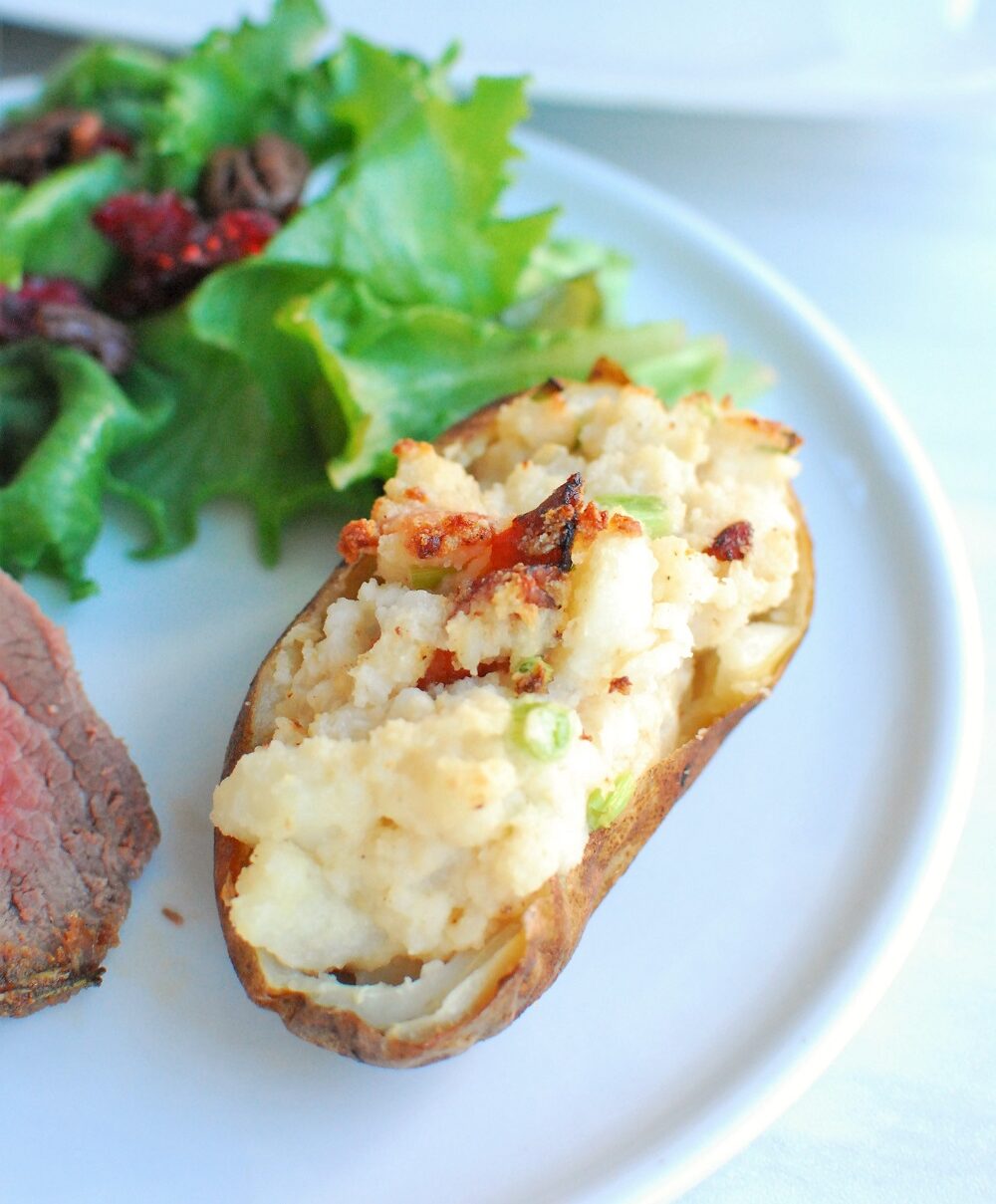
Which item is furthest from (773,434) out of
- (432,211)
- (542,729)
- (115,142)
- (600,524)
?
(115,142)

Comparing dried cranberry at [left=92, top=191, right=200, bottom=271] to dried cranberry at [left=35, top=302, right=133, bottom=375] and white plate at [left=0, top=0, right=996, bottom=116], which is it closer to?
dried cranberry at [left=35, top=302, right=133, bottom=375]

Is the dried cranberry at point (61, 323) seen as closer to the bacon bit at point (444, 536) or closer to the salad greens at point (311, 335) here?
the salad greens at point (311, 335)

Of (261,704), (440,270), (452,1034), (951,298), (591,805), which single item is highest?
(951,298)

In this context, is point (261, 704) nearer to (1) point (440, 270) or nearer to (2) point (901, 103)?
(1) point (440, 270)

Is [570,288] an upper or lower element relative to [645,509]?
upper

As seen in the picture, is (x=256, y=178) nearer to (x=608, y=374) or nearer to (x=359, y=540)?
(x=608, y=374)

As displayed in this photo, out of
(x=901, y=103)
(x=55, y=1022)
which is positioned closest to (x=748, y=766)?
(x=55, y=1022)

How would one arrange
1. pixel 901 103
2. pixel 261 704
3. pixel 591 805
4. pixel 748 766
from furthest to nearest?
1. pixel 901 103
2. pixel 748 766
3. pixel 261 704
4. pixel 591 805
